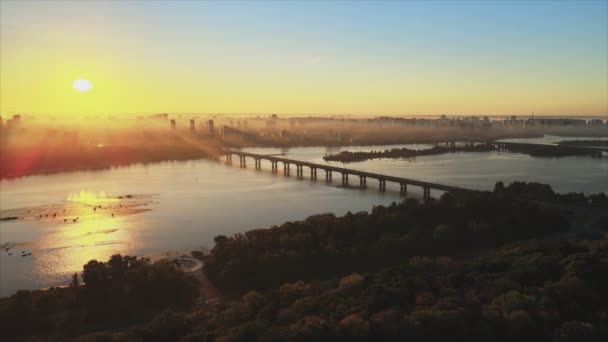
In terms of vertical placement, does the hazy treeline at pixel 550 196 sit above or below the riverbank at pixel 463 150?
below

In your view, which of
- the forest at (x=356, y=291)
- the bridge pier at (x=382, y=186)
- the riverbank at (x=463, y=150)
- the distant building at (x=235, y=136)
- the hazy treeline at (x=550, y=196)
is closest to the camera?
the forest at (x=356, y=291)

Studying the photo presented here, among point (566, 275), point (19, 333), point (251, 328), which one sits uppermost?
Answer: point (566, 275)

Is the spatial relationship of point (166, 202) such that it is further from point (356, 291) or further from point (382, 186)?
point (356, 291)

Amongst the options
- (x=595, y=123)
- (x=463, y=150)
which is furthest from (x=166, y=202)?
(x=595, y=123)

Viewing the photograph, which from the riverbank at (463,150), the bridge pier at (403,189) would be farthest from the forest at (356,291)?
the riverbank at (463,150)

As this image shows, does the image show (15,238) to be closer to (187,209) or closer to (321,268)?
(187,209)

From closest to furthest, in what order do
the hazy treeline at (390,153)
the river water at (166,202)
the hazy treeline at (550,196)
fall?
1. the river water at (166,202)
2. the hazy treeline at (550,196)
3. the hazy treeline at (390,153)

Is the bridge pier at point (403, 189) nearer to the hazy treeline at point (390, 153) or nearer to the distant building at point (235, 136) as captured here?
the hazy treeline at point (390, 153)

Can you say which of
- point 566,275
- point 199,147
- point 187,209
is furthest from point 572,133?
point 566,275

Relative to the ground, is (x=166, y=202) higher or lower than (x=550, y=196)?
lower
